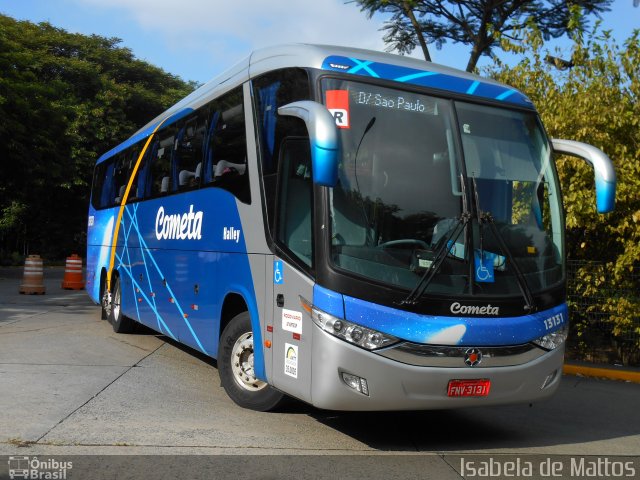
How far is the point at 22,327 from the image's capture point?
500 inches

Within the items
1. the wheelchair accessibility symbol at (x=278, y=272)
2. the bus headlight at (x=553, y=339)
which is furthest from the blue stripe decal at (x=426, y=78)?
the bus headlight at (x=553, y=339)

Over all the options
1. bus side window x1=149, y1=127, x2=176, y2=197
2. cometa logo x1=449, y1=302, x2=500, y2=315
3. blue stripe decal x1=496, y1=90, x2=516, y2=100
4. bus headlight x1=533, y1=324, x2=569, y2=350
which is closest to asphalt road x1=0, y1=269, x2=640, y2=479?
bus headlight x1=533, y1=324, x2=569, y2=350

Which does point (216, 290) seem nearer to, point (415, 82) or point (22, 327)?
point (415, 82)

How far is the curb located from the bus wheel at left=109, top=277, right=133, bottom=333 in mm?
6975

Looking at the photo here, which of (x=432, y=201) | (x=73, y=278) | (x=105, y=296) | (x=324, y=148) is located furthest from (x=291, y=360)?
(x=73, y=278)

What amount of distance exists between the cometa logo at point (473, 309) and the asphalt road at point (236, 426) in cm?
117

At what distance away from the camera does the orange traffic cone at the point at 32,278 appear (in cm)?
1967

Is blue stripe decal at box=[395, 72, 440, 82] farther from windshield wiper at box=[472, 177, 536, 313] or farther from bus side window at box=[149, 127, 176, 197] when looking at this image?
bus side window at box=[149, 127, 176, 197]

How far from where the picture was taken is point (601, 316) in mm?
11914

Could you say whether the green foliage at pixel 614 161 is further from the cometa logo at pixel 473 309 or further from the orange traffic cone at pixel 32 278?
the orange traffic cone at pixel 32 278

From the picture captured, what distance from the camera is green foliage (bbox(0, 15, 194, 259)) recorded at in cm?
2712

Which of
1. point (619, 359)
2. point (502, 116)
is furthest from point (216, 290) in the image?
point (619, 359)

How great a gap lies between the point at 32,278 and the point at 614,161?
14.7 m

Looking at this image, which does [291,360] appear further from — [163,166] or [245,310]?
[163,166]
